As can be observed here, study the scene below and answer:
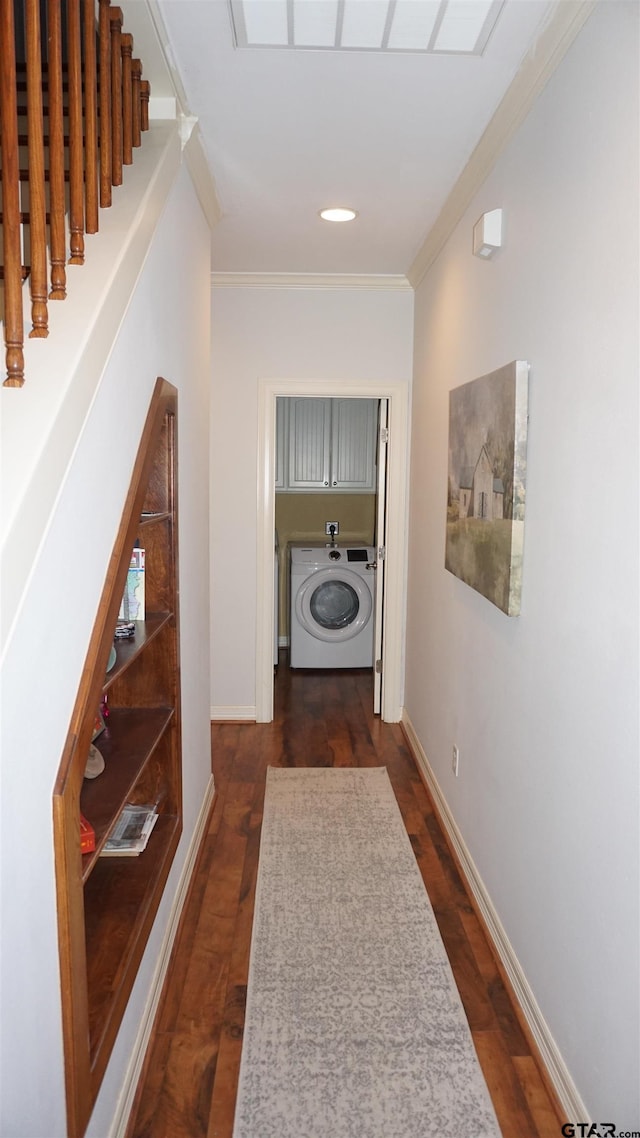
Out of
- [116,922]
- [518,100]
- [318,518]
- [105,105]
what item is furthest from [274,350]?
[116,922]

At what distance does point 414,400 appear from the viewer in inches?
162

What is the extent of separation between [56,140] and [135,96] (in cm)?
68

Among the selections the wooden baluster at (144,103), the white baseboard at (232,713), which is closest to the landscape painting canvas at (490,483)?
the wooden baluster at (144,103)

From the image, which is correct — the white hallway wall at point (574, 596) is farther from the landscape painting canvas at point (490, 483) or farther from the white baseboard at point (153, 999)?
the white baseboard at point (153, 999)

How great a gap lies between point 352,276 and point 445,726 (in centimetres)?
243

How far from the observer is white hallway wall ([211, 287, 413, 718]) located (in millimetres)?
4141

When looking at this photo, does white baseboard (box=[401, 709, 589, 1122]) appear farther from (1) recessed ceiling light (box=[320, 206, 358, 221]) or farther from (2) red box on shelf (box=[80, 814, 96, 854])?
(1) recessed ceiling light (box=[320, 206, 358, 221])

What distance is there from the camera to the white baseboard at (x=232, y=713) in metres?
4.43

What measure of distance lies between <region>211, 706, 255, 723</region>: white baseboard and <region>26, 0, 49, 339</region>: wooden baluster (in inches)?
135

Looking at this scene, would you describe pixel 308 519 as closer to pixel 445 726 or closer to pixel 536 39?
pixel 445 726

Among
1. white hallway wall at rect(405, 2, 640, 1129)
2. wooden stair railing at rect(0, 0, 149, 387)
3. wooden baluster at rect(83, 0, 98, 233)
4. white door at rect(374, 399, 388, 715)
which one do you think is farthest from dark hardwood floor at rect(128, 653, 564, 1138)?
wooden baluster at rect(83, 0, 98, 233)

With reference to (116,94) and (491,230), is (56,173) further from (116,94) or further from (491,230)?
(491,230)

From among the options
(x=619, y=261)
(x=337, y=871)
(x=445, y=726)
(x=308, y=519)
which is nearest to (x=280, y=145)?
(x=619, y=261)

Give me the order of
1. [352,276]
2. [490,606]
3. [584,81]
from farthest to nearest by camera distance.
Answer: [352,276], [490,606], [584,81]
